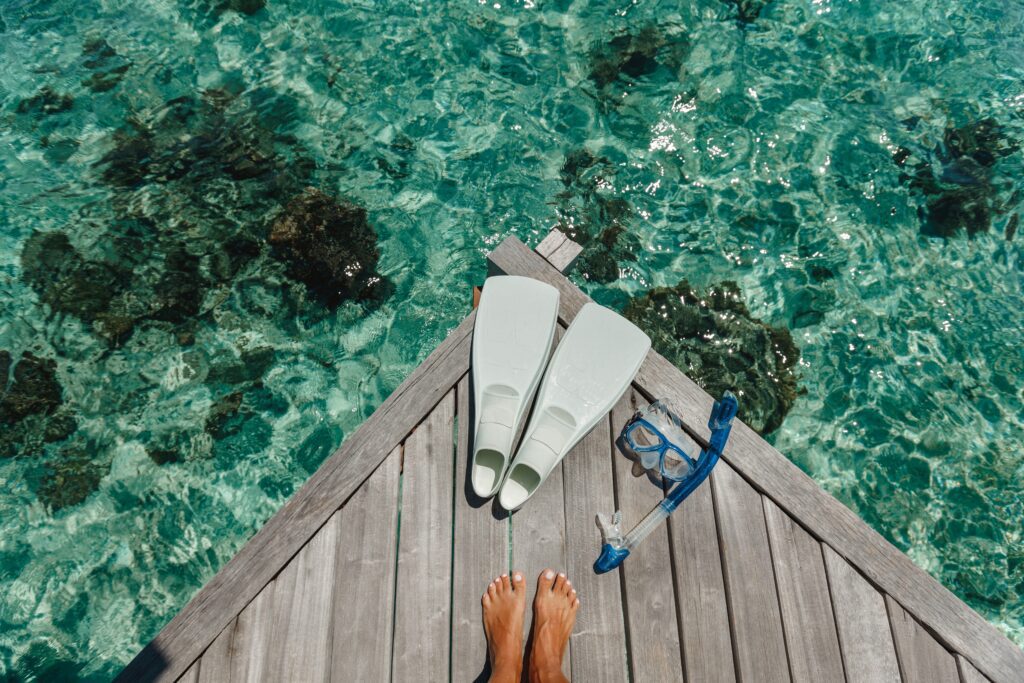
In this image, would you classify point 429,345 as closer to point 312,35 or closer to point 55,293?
point 55,293

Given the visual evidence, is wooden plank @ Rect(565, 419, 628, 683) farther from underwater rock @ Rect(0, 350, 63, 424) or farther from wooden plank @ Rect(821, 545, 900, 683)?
underwater rock @ Rect(0, 350, 63, 424)

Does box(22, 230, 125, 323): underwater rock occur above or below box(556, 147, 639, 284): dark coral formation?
below

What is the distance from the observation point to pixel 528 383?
11.0ft

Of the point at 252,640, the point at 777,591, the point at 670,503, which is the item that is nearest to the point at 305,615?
the point at 252,640

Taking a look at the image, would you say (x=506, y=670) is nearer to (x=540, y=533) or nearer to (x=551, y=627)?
(x=551, y=627)

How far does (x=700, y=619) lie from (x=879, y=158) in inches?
172

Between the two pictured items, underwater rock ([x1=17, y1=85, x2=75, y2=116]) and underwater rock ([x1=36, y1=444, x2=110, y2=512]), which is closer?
underwater rock ([x1=36, y1=444, x2=110, y2=512])

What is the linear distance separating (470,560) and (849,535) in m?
1.86

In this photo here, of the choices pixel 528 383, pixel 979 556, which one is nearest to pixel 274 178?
pixel 528 383

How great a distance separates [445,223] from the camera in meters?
5.04

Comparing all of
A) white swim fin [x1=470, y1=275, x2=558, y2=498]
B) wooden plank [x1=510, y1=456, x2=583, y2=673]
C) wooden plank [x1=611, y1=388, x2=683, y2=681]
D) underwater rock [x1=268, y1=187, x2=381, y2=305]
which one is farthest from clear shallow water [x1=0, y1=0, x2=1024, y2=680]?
wooden plank [x1=611, y1=388, x2=683, y2=681]

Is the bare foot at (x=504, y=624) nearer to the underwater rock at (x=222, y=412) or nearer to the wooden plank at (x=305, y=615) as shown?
the wooden plank at (x=305, y=615)

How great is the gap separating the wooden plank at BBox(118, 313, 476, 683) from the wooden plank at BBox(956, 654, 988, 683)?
272 cm

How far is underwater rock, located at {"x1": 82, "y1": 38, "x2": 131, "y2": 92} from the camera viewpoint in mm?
5457
